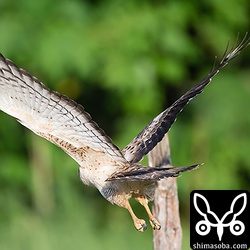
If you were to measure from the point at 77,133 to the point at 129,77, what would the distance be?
3.93 metres

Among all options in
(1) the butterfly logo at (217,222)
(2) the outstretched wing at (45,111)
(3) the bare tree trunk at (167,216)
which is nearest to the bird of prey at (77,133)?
(2) the outstretched wing at (45,111)

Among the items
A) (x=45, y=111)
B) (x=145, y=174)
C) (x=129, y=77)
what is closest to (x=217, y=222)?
(x=145, y=174)

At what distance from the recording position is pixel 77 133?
4.02m

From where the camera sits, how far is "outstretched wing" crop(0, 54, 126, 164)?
154 inches

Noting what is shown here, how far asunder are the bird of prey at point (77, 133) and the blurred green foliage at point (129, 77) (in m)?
3.35

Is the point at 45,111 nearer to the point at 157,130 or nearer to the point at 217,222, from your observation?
the point at 157,130

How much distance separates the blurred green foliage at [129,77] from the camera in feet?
25.9

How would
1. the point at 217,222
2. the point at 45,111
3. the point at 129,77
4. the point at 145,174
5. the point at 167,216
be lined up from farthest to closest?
the point at 129,77
the point at 217,222
the point at 167,216
the point at 45,111
the point at 145,174

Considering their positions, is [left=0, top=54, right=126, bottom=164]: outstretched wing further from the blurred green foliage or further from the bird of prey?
the blurred green foliage

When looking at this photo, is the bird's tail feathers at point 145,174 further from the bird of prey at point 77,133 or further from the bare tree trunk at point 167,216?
the bare tree trunk at point 167,216

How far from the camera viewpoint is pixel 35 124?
3994mm

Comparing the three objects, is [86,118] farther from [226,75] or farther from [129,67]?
[226,75]

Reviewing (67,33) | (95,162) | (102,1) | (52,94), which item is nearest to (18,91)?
(52,94)

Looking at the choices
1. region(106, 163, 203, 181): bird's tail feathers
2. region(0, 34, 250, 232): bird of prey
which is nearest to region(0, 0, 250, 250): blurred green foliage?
region(0, 34, 250, 232): bird of prey
